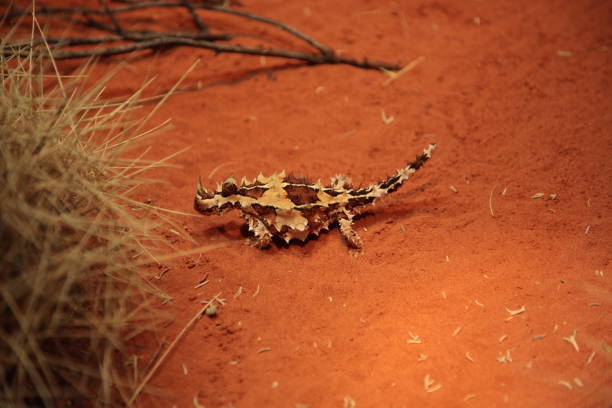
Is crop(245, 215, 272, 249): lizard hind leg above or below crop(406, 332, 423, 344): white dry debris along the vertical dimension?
above

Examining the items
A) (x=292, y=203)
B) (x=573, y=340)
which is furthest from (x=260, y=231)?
(x=573, y=340)

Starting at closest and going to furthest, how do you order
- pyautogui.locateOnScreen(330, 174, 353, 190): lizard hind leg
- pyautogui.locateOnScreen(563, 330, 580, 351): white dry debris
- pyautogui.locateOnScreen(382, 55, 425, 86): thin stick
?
pyautogui.locateOnScreen(563, 330, 580, 351): white dry debris
pyautogui.locateOnScreen(330, 174, 353, 190): lizard hind leg
pyautogui.locateOnScreen(382, 55, 425, 86): thin stick

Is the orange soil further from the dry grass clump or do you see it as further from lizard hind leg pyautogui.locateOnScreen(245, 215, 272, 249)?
the dry grass clump

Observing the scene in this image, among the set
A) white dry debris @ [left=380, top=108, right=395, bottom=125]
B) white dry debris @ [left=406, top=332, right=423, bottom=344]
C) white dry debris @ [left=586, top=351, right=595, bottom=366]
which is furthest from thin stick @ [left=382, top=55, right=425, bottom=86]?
white dry debris @ [left=586, top=351, right=595, bottom=366]

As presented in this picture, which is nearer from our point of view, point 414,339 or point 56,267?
point 56,267

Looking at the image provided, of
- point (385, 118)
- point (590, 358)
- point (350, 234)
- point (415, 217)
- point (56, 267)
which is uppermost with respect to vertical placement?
point (56, 267)

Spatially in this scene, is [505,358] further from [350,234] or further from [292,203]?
[292,203]
